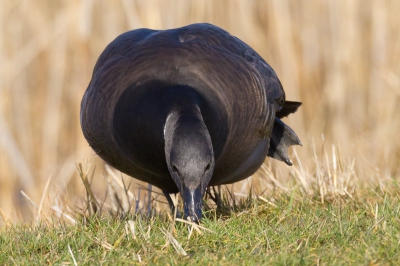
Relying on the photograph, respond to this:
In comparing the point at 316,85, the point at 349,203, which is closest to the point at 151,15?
the point at 316,85

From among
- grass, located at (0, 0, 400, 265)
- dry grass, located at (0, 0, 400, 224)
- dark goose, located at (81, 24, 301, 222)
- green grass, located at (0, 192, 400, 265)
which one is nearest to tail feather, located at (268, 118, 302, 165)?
dark goose, located at (81, 24, 301, 222)

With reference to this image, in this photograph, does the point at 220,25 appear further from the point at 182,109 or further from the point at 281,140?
the point at 182,109

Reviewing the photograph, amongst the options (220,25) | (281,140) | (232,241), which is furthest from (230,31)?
(232,241)

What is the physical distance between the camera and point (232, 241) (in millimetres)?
3219

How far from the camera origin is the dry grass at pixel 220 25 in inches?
296

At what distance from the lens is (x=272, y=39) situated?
7773 millimetres

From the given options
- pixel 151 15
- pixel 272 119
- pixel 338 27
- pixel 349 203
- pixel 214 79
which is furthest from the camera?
pixel 338 27

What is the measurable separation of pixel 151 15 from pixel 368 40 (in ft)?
8.89

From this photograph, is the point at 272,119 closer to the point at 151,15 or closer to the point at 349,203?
the point at 349,203

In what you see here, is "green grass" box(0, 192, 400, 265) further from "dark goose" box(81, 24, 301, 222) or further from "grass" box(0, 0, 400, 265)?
"grass" box(0, 0, 400, 265)

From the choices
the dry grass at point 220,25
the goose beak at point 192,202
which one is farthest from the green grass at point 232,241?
the dry grass at point 220,25

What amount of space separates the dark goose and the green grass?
256 mm

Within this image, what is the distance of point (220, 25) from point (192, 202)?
469cm

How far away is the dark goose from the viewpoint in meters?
3.33
